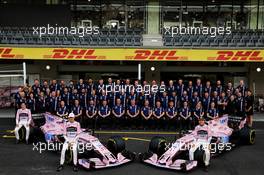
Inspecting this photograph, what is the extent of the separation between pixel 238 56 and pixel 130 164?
1028cm

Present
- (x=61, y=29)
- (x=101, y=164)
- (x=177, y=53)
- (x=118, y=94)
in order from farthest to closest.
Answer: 1. (x=61, y=29)
2. (x=177, y=53)
3. (x=118, y=94)
4. (x=101, y=164)

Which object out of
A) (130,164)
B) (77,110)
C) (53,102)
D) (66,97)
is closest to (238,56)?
(77,110)

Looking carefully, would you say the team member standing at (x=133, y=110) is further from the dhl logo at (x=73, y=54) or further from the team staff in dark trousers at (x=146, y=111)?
the dhl logo at (x=73, y=54)

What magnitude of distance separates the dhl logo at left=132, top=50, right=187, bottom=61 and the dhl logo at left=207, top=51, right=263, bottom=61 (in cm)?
194

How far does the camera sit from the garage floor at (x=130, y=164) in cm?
1108

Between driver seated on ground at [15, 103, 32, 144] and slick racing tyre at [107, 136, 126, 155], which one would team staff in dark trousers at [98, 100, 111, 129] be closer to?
driver seated on ground at [15, 103, 32, 144]

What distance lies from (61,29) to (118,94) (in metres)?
8.56

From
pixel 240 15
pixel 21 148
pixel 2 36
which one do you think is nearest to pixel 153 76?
pixel 240 15

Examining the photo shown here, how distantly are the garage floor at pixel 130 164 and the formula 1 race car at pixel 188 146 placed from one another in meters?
0.23

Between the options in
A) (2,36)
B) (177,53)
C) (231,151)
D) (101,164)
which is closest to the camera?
(101,164)

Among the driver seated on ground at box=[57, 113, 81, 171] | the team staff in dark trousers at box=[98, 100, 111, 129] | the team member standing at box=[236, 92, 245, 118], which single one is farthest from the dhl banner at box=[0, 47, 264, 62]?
the driver seated on ground at box=[57, 113, 81, 171]

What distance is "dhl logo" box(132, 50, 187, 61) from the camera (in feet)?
63.5

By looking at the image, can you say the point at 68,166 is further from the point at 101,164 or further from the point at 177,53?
the point at 177,53

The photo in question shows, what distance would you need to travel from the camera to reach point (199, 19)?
961 inches
